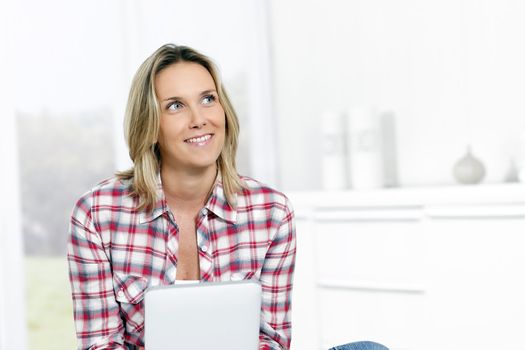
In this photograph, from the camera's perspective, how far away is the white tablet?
4.37ft

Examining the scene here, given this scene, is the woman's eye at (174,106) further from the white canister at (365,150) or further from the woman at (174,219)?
the white canister at (365,150)

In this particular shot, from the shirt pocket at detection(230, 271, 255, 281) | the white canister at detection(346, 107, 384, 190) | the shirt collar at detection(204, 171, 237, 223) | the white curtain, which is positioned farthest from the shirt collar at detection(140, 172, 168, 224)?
the white canister at detection(346, 107, 384, 190)

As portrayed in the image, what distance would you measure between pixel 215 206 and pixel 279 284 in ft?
0.82

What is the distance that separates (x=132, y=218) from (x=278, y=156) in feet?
7.35

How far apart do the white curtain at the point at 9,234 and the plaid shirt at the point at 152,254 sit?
112cm

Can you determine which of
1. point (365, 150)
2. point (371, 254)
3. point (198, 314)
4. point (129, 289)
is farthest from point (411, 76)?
point (198, 314)

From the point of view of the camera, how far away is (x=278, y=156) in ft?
13.0

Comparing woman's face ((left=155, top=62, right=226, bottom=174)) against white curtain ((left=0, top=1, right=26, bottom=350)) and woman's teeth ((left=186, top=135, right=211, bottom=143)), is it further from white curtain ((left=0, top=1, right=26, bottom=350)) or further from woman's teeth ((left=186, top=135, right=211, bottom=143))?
white curtain ((left=0, top=1, right=26, bottom=350))

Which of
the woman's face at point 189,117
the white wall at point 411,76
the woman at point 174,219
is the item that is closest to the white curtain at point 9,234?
the woman at point 174,219

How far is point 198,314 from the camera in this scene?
4.38 ft

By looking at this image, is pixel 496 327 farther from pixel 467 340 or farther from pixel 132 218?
pixel 132 218

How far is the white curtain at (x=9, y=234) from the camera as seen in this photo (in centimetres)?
277

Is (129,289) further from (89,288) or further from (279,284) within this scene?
(279,284)

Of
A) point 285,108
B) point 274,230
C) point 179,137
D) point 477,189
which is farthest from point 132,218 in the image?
point 285,108
